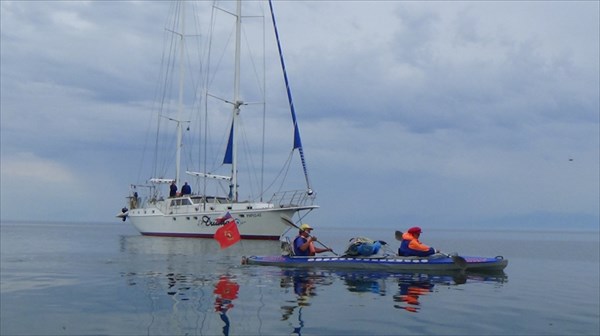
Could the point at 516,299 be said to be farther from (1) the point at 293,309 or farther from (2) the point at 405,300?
(1) the point at 293,309

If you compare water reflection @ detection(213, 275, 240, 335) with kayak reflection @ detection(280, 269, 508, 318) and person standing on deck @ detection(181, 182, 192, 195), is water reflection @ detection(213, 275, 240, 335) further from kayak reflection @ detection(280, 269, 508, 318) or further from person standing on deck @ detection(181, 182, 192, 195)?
person standing on deck @ detection(181, 182, 192, 195)

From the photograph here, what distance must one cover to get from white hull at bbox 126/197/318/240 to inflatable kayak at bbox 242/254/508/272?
1830 centimetres

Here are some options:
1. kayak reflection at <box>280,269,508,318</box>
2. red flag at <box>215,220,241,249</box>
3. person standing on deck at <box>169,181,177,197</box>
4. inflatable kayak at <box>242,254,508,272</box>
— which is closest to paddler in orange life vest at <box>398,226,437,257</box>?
inflatable kayak at <box>242,254,508,272</box>

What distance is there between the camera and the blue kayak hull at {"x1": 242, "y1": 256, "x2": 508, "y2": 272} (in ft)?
80.2

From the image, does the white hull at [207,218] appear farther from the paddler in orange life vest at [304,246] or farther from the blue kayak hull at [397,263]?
the blue kayak hull at [397,263]

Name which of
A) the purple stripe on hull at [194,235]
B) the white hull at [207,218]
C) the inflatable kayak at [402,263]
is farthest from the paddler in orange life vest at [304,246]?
the purple stripe on hull at [194,235]

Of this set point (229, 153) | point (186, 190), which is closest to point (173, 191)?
point (186, 190)

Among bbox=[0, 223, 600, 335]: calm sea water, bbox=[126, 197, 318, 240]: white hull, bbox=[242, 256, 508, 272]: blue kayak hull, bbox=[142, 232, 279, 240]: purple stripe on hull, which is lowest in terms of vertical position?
bbox=[0, 223, 600, 335]: calm sea water

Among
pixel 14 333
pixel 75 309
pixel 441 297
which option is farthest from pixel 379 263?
pixel 14 333

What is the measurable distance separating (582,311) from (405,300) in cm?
508

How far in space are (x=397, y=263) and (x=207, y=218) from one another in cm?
2912

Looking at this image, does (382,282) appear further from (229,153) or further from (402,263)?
(229,153)

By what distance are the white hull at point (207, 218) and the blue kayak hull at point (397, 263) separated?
18143 millimetres

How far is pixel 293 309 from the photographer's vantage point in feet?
53.6
